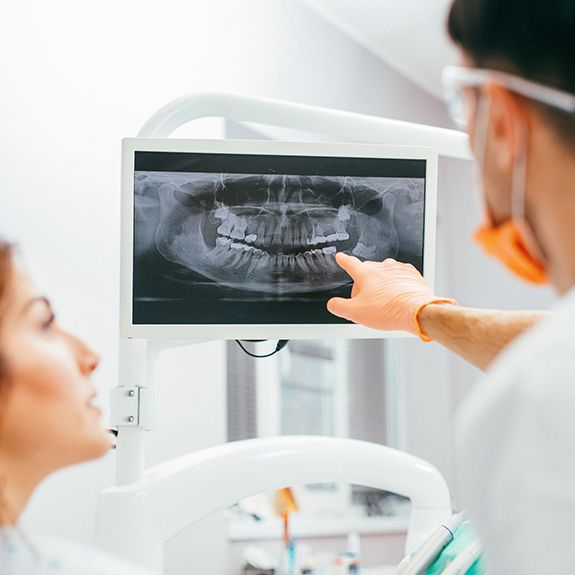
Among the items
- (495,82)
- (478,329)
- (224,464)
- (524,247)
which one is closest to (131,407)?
(224,464)

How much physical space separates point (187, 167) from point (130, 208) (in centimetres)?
12

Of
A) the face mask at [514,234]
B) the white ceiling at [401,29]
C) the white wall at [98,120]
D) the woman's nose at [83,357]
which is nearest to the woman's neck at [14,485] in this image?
the woman's nose at [83,357]

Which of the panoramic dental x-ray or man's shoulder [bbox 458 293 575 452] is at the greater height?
the panoramic dental x-ray

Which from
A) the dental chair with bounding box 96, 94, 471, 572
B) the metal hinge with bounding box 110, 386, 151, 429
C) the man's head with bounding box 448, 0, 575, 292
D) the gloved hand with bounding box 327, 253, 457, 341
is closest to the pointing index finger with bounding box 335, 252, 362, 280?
the gloved hand with bounding box 327, 253, 457, 341

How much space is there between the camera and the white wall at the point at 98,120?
2367 mm

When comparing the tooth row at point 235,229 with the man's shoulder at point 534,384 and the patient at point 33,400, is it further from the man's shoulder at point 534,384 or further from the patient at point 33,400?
the man's shoulder at point 534,384

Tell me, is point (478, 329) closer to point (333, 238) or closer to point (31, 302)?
point (333, 238)

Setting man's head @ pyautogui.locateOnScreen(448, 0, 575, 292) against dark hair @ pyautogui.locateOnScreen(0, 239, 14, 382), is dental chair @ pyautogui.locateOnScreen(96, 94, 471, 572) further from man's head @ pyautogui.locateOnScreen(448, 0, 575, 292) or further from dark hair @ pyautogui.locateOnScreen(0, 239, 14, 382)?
man's head @ pyautogui.locateOnScreen(448, 0, 575, 292)

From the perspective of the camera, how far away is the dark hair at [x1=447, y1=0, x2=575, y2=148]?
907 millimetres

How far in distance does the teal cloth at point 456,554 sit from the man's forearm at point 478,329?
0.35m

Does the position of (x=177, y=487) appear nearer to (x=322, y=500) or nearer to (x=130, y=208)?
(x=130, y=208)

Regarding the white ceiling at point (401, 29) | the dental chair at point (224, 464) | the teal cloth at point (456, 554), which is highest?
the white ceiling at point (401, 29)

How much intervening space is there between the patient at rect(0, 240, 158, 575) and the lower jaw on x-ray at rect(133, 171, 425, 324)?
45 centimetres

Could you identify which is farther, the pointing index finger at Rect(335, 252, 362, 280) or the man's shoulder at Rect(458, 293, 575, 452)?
the pointing index finger at Rect(335, 252, 362, 280)
